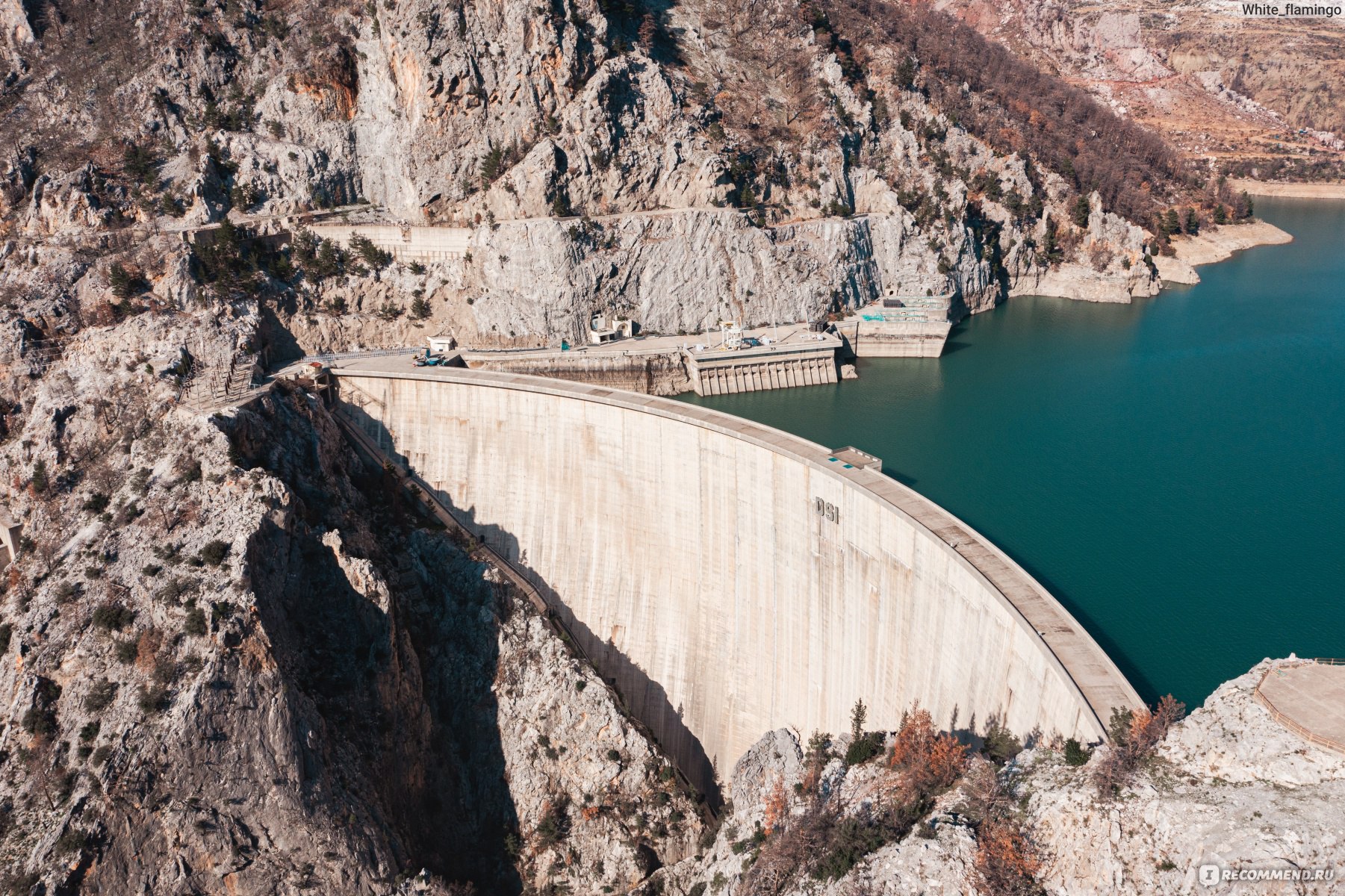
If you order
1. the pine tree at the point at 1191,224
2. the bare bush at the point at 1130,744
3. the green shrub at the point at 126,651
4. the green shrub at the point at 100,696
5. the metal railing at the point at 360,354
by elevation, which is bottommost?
the green shrub at the point at 100,696

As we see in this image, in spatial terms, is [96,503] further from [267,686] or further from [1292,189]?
[1292,189]

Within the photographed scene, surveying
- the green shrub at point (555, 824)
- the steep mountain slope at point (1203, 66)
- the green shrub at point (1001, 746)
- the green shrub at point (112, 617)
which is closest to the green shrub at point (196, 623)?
the green shrub at point (112, 617)

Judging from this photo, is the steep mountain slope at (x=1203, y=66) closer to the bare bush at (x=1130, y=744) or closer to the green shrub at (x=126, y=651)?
the bare bush at (x=1130, y=744)

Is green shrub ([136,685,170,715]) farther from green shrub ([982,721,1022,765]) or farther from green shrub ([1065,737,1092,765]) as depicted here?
green shrub ([1065,737,1092,765])

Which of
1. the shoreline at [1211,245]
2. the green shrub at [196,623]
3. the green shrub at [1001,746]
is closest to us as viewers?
the green shrub at [1001,746]

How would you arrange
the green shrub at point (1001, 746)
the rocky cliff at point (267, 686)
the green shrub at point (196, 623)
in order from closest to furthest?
the green shrub at point (1001, 746) < the rocky cliff at point (267, 686) < the green shrub at point (196, 623)

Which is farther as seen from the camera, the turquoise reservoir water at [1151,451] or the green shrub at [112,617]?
the green shrub at [112,617]

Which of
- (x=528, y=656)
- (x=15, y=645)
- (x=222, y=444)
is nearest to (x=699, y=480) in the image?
(x=528, y=656)

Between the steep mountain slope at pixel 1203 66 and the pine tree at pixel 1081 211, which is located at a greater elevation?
the steep mountain slope at pixel 1203 66
